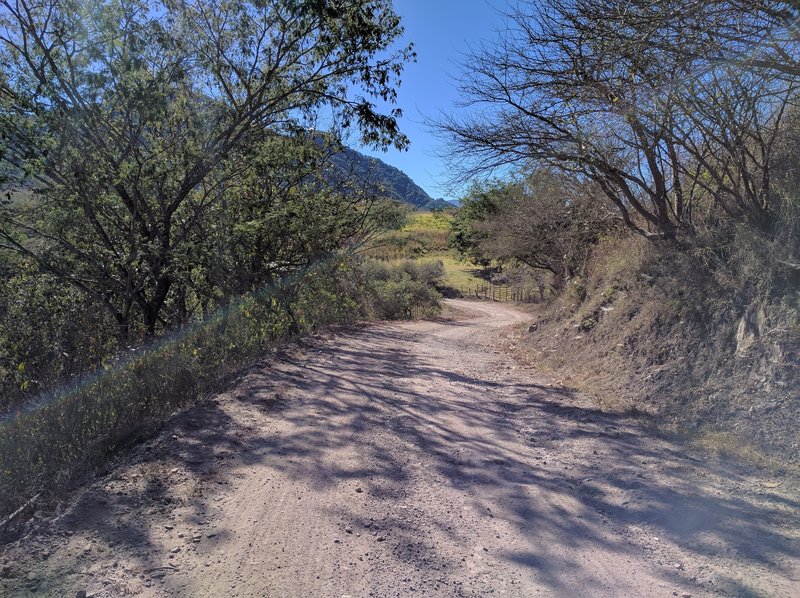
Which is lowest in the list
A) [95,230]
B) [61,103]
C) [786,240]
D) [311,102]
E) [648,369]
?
[648,369]

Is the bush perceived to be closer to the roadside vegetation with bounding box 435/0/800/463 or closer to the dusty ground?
the dusty ground

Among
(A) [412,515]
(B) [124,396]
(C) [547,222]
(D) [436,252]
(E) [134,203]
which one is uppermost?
(D) [436,252]

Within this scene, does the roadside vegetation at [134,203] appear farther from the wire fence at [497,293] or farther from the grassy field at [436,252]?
the wire fence at [497,293]

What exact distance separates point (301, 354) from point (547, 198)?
425 inches

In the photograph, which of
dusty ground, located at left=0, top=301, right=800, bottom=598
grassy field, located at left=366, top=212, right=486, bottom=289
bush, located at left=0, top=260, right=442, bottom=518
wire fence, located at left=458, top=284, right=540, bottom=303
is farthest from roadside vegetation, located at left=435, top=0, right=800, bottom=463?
wire fence, located at left=458, top=284, right=540, bottom=303

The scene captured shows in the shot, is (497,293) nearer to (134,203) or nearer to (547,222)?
(547,222)

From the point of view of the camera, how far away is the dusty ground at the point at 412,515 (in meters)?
3.09

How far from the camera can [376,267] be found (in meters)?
28.2

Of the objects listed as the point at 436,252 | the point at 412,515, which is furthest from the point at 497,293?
the point at 412,515

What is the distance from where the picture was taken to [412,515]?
3.90 m

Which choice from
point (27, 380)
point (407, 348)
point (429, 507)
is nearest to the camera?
point (429, 507)

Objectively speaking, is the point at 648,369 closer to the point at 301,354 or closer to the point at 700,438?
the point at 700,438

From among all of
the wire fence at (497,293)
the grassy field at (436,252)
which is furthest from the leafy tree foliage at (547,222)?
the wire fence at (497,293)

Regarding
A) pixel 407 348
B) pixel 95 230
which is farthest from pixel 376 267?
pixel 95 230
